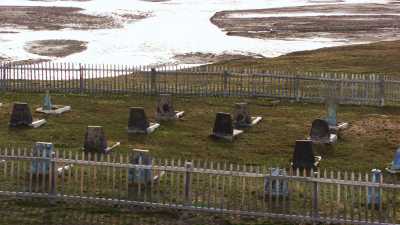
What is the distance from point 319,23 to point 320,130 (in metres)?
52.5

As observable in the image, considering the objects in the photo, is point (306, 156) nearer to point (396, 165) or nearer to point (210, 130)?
point (396, 165)

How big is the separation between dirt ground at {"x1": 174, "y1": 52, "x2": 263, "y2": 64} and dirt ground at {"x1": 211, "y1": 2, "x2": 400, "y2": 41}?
43.6ft

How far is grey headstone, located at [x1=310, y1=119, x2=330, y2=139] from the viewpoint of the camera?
1962 cm

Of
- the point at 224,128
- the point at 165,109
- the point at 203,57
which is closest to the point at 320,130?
the point at 224,128

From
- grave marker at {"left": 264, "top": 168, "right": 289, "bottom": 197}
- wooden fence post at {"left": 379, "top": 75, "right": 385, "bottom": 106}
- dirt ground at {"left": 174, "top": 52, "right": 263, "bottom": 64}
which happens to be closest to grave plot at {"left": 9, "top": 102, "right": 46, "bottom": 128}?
grave marker at {"left": 264, "top": 168, "right": 289, "bottom": 197}

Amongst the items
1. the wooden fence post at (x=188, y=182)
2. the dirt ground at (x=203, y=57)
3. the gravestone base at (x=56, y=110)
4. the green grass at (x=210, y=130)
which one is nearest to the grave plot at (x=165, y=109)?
the green grass at (x=210, y=130)

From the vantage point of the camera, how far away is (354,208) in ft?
44.5

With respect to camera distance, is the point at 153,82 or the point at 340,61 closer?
the point at 153,82

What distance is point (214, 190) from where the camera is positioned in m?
14.2

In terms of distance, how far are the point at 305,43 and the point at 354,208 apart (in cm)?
4190

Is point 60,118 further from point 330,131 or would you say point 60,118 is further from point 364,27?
point 364,27

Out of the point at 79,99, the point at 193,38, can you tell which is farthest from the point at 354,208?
the point at 193,38

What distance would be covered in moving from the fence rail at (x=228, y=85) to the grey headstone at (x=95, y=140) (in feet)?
32.4

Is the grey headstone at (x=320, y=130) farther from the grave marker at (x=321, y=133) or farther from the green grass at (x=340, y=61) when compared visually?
the green grass at (x=340, y=61)
